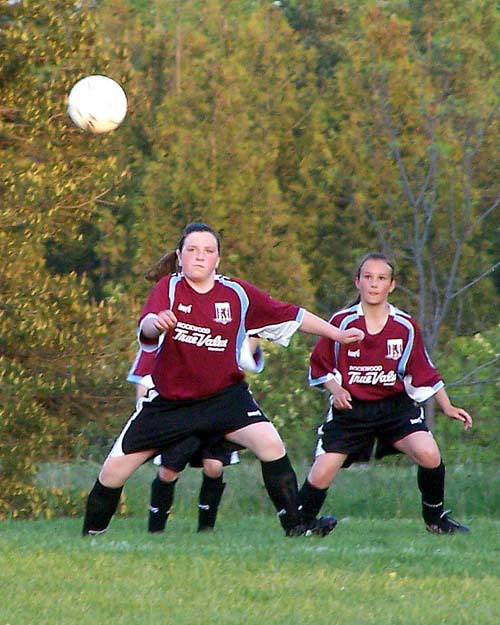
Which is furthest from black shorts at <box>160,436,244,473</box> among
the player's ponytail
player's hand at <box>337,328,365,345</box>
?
the player's ponytail

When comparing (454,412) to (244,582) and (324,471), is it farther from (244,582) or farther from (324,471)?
(244,582)

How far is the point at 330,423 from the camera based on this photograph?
783 cm

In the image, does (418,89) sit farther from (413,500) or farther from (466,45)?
(413,500)

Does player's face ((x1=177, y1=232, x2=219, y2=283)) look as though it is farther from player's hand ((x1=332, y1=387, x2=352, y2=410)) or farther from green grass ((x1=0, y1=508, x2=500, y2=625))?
green grass ((x1=0, y1=508, x2=500, y2=625))

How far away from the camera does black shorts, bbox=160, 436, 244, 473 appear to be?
714 cm

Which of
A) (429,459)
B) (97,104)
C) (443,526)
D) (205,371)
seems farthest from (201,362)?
(97,104)

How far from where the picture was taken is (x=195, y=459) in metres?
7.71

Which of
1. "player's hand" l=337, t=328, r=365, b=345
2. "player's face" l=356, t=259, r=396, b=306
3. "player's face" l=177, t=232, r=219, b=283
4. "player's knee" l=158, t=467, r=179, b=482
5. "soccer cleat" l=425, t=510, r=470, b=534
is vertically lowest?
"soccer cleat" l=425, t=510, r=470, b=534

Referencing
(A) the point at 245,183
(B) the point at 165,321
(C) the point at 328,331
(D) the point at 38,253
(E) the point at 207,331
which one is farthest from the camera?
(A) the point at 245,183

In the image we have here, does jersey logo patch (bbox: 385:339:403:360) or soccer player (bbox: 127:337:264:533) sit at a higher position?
jersey logo patch (bbox: 385:339:403:360)

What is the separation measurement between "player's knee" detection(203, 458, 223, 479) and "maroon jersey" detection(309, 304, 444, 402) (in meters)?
0.91

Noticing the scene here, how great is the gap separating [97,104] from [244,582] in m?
6.27

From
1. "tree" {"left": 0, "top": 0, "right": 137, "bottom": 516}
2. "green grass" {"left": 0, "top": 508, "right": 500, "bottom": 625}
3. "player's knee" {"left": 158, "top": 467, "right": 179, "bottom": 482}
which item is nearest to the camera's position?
"green grass" {"left": 0, "top": 508, "right": 500, "bottom": 625}

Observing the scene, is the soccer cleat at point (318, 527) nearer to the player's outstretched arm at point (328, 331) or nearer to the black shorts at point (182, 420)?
the black shorts at point (182, 420)
